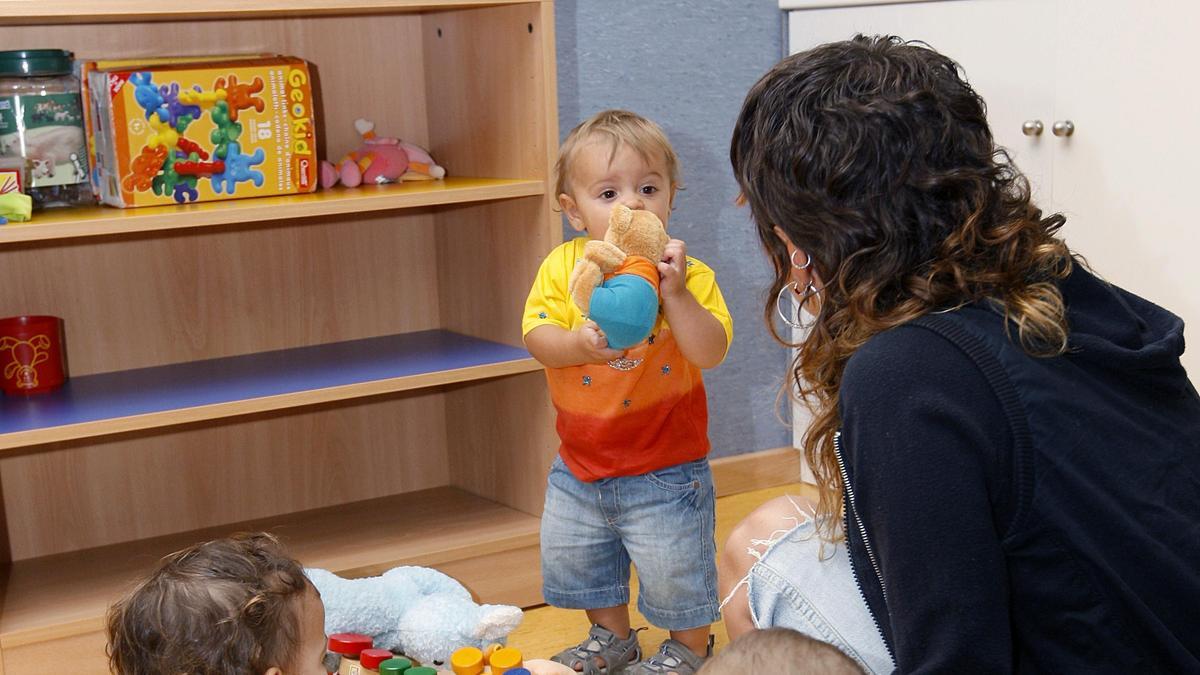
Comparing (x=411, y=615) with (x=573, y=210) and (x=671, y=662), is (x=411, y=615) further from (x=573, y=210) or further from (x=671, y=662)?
(x=573, y=210)

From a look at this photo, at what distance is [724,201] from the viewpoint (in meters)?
2.34

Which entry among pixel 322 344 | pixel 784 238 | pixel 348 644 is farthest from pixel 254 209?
pixel 784 238

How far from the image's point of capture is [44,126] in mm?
1754

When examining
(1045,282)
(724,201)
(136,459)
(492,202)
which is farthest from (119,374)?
(1045,282)

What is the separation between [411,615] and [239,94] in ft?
2.52

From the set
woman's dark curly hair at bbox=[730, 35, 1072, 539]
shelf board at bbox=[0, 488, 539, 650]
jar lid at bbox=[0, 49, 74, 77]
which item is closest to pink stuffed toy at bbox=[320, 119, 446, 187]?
jar lid at bbox=[0, 49, 74, 77]

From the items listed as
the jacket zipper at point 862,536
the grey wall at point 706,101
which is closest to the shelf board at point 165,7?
the grey wall at point 706,101

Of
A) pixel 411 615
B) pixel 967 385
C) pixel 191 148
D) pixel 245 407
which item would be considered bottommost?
pixel 411 615

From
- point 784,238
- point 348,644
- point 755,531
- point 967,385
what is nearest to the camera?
point 967,385

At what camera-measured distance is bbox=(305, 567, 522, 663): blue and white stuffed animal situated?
164 cm

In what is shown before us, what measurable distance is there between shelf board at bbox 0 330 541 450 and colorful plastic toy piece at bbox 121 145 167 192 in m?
0.29

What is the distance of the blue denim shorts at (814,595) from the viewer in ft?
3.67

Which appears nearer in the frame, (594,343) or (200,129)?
(594,343)

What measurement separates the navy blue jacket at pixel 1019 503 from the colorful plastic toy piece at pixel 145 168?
1173mm
